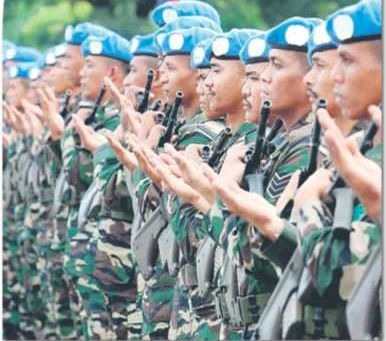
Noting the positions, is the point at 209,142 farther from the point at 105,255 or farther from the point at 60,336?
the point at 60,336

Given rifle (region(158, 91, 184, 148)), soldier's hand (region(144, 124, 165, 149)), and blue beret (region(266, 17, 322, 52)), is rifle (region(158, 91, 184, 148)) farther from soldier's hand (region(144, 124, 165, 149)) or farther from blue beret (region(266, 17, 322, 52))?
blue beret (region(266, 17, 322, 52))

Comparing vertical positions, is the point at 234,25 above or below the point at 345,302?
above

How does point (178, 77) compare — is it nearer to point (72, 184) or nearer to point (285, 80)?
point (285, 80)

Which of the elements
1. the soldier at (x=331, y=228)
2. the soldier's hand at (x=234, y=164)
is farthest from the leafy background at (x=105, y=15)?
the soldier at (x=331, y=228)

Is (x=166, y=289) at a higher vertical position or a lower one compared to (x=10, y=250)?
lower

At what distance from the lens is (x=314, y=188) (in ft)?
17.8

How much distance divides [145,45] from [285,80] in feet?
4.64

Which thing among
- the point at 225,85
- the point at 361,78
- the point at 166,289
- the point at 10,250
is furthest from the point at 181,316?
the point at 10,250

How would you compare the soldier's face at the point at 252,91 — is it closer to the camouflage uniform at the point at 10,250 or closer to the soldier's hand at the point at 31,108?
the camouflage uniform at the point at 10,250

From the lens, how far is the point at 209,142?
21.2ft

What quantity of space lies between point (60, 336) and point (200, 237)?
7.71ft

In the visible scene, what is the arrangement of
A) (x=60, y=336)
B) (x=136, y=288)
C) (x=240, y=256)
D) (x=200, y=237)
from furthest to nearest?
(x=60, y=336) < (x=136, y=288) < (x=200, y=237) < (x=240, y=256)

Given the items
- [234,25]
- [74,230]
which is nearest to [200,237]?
[234,25]

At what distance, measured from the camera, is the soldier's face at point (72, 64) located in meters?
8.02
